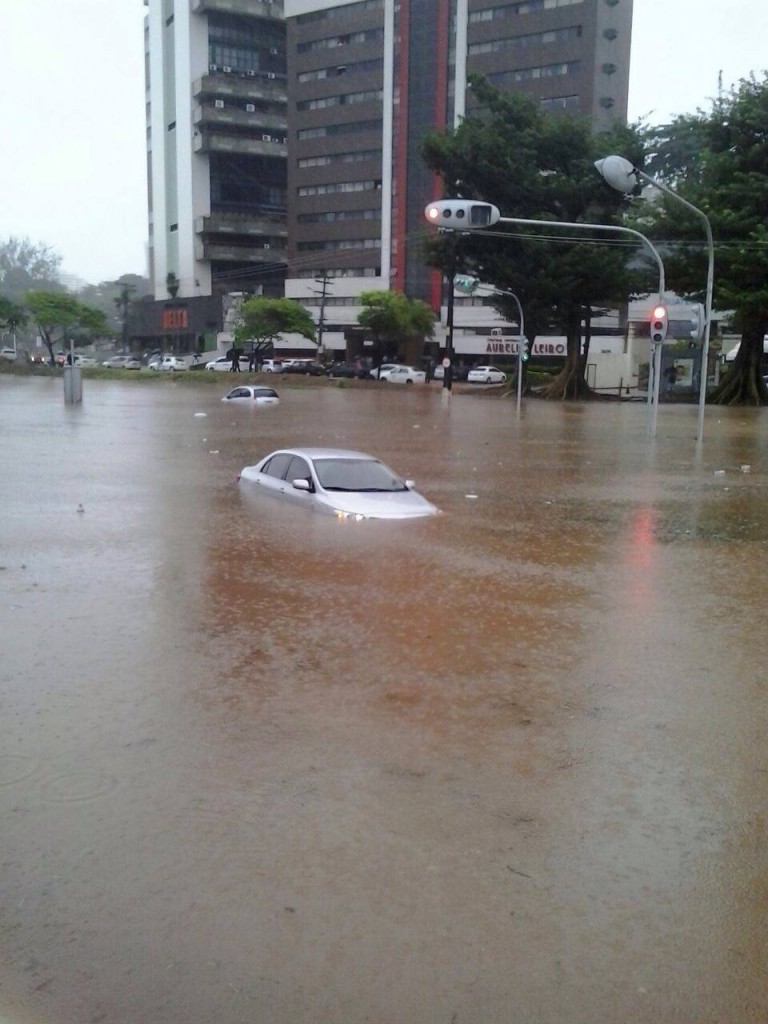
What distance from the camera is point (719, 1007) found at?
12.2ft

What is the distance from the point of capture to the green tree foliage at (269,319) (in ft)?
249

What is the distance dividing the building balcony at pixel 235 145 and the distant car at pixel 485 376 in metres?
37.7

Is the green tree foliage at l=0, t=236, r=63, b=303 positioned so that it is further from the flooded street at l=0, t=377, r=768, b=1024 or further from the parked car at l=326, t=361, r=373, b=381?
the flooded street at l=0, t=377, r=768, b=1024

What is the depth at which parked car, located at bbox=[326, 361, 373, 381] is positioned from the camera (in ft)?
246

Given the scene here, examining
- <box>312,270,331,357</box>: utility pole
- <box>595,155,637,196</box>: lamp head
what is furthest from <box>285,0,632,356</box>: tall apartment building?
<box>595,155,637,196</box>: lamp head

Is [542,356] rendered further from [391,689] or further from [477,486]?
[391,689]

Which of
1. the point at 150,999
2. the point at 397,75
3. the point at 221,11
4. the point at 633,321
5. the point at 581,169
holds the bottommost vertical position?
the point at 150,999

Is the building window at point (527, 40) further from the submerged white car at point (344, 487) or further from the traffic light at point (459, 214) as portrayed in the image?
the submerged white car at point (344, 487)

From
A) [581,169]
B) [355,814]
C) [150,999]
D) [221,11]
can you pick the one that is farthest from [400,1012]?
[221,11]

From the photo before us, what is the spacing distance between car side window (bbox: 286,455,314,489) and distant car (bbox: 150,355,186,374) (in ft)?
210

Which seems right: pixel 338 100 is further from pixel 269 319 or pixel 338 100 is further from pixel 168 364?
pixel 168 364

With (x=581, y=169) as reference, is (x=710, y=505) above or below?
below

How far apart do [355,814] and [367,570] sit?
6236mm

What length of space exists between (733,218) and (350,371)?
1389 inches
